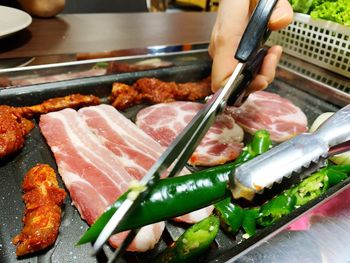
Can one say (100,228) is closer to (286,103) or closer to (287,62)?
(286,103)

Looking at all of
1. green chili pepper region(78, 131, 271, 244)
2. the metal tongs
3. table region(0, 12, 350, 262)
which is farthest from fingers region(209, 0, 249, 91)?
table region(0, 12, 350, 262)

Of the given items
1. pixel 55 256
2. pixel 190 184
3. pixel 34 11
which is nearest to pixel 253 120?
pixel 190 184

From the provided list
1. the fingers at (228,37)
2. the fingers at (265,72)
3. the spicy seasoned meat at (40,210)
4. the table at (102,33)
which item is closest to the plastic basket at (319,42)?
the table at (102,33)

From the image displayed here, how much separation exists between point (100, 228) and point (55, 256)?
0.50m

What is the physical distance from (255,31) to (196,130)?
1.92 feet

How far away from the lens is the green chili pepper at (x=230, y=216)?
1466 mm

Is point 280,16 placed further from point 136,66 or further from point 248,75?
point 136,66

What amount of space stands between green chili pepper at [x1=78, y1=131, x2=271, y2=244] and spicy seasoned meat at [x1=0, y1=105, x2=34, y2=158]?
3.00 feet

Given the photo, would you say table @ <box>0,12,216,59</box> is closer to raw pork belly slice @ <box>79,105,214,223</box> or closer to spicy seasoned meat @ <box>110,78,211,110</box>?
spicy seasoned meat @ <box>110,78,211,110</box>

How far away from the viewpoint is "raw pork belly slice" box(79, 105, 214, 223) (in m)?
1.79

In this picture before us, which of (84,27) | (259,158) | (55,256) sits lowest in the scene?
(55,256)

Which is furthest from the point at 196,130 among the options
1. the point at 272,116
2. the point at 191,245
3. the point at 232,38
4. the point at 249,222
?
the point at 272,116

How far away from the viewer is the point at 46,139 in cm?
187

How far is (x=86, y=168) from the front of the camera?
167 cm
